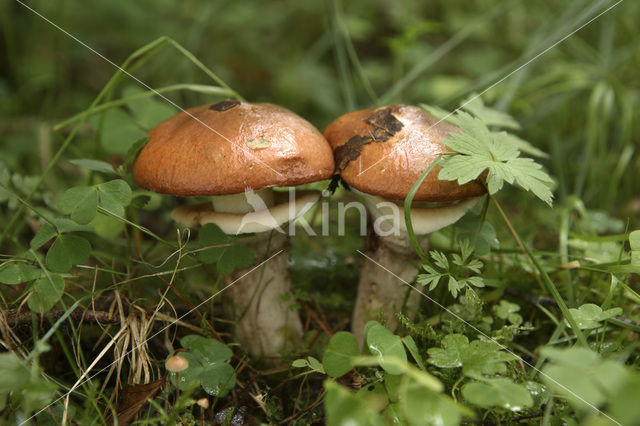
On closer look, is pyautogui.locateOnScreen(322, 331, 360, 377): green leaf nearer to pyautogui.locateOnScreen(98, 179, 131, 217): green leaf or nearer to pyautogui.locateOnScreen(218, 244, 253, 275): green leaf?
pyautogui.locateOnScreen(218, 244, 253, 275): green leaf

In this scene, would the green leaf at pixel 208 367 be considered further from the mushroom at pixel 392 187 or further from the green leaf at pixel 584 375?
the green leaf at pixel 584 375

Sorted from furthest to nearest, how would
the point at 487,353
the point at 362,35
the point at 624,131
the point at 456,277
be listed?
1. the point at 362,35
2. the point at 624,131
3. the point at 456,277
4. the point at 487,353

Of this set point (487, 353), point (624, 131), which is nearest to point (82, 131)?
point (487, 353)

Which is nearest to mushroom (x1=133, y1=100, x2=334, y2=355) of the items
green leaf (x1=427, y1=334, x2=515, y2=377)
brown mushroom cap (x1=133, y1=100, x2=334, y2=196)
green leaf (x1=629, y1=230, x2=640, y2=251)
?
brown mushroom cap (x1=133, y1=100, x2=334, y2=196)

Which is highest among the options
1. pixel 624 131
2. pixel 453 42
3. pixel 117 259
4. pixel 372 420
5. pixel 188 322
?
pixel 453 42

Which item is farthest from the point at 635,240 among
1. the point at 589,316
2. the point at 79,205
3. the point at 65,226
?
the point at 65,226

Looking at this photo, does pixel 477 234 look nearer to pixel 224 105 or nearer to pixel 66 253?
pixel 224 105

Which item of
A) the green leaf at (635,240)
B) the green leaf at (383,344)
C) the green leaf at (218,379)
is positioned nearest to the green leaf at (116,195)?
the green leaf at (218,379)

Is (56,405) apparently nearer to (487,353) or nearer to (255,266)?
(255,266)
